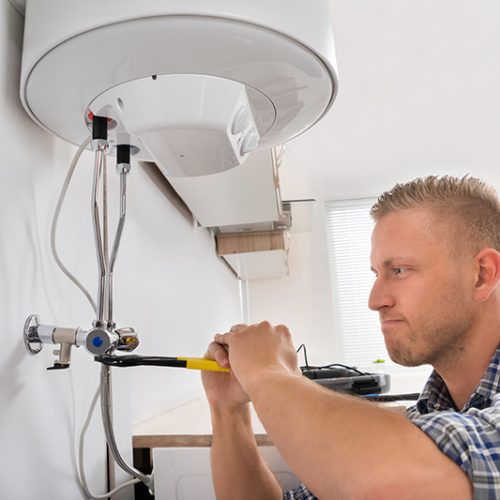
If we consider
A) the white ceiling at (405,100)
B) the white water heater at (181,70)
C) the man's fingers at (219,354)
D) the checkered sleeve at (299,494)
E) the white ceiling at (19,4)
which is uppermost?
the white ceiling at (405,100)

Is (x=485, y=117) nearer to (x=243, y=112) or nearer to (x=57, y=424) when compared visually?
(x=243, y=112)

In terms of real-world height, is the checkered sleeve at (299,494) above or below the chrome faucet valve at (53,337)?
below

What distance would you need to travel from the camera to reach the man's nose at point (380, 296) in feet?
2.52

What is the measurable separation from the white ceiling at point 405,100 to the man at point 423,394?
0.64 meters

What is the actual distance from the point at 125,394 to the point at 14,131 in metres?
0.56

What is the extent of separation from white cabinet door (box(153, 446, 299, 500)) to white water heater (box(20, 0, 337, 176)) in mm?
534

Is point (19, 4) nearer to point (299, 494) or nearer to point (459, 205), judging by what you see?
point (459, 205)

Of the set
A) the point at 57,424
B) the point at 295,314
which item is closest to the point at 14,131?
the point at 57,424

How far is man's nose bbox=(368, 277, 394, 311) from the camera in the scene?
2.52 feet

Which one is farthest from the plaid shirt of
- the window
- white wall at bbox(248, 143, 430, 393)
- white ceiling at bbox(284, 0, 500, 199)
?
the window

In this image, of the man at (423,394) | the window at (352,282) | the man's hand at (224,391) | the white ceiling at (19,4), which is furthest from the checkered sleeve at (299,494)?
the window at (352,282)

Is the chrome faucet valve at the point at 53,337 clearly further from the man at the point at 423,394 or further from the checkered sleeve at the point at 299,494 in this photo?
the checkered sleeve at the point at 299,494

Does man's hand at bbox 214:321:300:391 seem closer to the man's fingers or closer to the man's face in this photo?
the man's fingers

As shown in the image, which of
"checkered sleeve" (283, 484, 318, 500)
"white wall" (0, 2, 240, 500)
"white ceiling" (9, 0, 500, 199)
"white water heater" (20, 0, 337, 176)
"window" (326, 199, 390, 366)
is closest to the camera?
"white water heater" (20, 0, 337, 176)
